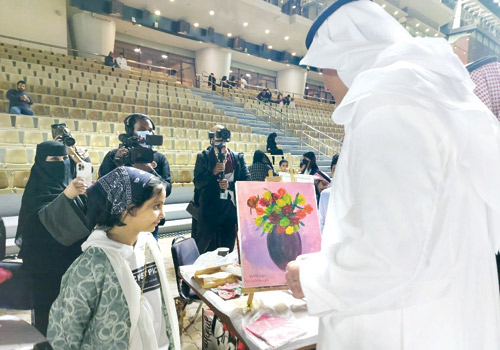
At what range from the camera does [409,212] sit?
2.75ft

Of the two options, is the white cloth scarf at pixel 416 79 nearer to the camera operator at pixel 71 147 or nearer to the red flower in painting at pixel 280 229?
the red flower in painting at pixel 280 229

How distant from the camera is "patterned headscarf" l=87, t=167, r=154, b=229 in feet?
4.13

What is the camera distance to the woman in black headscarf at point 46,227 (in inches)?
70.6

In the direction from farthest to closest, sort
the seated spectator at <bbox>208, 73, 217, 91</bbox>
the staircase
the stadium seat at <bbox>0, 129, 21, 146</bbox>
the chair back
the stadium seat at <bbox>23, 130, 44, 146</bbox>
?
the seated spectator at <bbox>208, 73, 217, 91</bbox>
the staircase
the stadium seat at <bbox>23, 130, 44, 146</bbox>
the stadium seat at <bbox>0, 129, 21, 146</bbox>
the chair back

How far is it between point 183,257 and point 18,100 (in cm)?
605

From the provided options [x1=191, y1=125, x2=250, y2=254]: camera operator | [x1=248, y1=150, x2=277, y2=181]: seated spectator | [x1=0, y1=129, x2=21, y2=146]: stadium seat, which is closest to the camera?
[x1=191, y1=125, x2=250, y2=254]: camera operator

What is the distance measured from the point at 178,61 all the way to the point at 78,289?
18.1 metres

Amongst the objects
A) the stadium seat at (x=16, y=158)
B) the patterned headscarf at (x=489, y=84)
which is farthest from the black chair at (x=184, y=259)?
the stadium seat at (x=16, y=158)

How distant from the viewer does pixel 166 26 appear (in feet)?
48.0

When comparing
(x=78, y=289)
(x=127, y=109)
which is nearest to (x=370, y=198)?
(x=78, y=289)

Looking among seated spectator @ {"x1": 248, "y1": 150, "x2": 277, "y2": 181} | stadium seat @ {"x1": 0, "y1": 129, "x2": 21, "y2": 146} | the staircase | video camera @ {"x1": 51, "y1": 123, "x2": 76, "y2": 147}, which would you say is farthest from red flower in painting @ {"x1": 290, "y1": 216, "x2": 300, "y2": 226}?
the staircase

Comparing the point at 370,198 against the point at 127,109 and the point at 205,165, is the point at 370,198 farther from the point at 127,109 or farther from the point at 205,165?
the point at 127,109

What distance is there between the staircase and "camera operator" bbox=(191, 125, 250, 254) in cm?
702

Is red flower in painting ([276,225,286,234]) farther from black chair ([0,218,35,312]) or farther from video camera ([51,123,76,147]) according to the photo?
video camera ([51,123,76,147])
